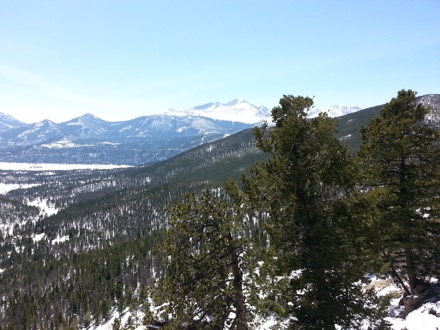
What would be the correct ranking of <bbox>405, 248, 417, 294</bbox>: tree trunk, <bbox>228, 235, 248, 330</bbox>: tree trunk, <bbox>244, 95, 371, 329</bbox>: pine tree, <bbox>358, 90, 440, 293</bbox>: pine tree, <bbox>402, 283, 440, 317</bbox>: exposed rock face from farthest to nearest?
<bbox>405, 248, 417, 294</bbox>: tree trunk, <bbox>358, 90, 440, 293</bbox>: pine tree, <bbox>402, 283, 440, 317</bbox>: exposed rock face, <bbox>228, 235, 248, 330</bbox>: tree trunk, <bbox>244, 95, 371, 329</bbox>: pine tree

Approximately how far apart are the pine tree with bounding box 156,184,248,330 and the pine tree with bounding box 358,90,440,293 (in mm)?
11001

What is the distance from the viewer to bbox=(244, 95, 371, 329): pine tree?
48.8 feet

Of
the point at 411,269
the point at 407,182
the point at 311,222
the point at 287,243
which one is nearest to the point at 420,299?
the point at 411,269

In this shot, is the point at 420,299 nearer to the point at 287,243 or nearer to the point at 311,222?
the point at 311,222

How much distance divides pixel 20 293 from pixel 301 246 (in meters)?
154

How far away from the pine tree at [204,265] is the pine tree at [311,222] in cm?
162

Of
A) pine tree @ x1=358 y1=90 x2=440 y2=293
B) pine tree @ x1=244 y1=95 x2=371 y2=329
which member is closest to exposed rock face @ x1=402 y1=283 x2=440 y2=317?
pine tree @ x1=358 y1=90 x2=440 y2=293

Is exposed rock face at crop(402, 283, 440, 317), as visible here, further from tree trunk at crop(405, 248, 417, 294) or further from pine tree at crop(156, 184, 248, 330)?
pine tree at crop(156, 184, 248, 330)

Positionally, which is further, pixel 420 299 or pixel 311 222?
pixel 420 299

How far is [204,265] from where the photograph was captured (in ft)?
51.3

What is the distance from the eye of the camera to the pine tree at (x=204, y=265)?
1509 centimetres

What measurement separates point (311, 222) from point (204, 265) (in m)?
5.61

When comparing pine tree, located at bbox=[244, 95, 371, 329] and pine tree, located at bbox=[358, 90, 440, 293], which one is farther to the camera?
pine tree, located at bbox=[358, 90, 440, 293]

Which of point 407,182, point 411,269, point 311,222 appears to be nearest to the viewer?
point 311,222
